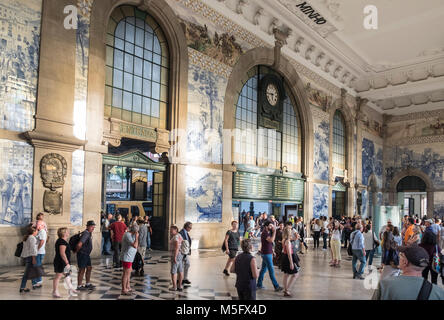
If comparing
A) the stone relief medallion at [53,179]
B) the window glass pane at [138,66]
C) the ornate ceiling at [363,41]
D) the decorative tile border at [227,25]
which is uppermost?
the ornate ceiling at [363,41]

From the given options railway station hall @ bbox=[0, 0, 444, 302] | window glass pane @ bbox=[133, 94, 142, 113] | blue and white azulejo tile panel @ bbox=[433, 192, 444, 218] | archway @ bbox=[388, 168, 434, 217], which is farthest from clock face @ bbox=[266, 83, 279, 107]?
blue and white azulejo tile panel @ bbox=[433, 192, 444, 218]

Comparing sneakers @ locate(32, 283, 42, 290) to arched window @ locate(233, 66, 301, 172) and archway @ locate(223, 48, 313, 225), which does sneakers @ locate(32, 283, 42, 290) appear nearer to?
archway @ locate(223, 48, 313, 225)

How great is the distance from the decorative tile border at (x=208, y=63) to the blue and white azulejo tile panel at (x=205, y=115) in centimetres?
16

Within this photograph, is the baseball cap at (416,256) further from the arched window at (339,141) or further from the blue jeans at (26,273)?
the arched window at (339,141)

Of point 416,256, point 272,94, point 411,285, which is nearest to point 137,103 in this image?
point 272,94

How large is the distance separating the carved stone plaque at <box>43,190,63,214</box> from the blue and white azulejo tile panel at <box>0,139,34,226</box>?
0.39m

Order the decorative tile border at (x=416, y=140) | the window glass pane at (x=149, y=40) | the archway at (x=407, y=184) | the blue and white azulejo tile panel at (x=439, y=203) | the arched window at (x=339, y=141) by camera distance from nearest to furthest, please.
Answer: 1. the window glass pane at (x=149, y=40)
2. the arched window at (x=339, y=141)
3. the blue and white azulejo tile panel at (x=439, y=203)
4. the decorative tile border at (x=416, y=140)
5. the archway at (x=407, y=184)

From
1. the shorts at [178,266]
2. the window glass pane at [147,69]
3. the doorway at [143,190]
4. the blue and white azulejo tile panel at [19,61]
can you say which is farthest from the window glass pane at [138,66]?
the shorts at [178,266]

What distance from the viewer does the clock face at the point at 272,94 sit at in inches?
759

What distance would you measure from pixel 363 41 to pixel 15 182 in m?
20.0

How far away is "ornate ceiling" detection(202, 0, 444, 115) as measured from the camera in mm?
17900

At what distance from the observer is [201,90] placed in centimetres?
1498

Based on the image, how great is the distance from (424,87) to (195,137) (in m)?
19.2
